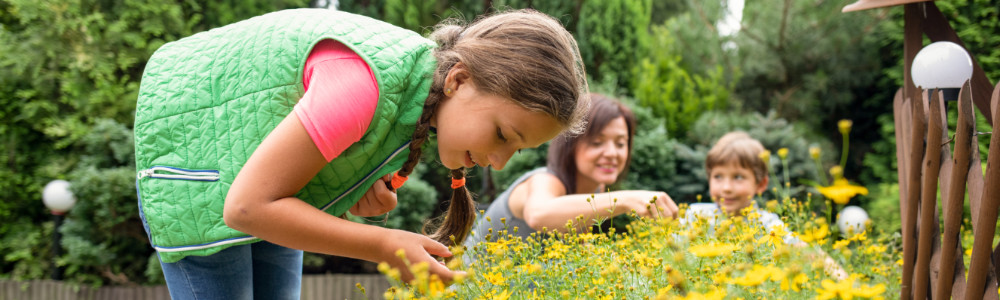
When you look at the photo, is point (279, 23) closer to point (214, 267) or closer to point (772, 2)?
point (214, 267)

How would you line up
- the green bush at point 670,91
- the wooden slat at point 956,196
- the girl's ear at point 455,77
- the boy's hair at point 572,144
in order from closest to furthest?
1. the girl's ear at point 455,77
2. the wooden slat at point 956,196
3. the boy's hair at point 572,144
4. the green bush at point 670,91

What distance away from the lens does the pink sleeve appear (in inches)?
40.3

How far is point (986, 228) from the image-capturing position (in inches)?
49.6

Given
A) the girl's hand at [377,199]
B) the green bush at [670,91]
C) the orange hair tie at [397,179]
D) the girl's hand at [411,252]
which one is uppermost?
the green bush at [670,91]

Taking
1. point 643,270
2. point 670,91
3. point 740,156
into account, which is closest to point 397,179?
point 643,270

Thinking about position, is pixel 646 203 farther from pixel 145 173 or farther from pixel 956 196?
pixel 145 173

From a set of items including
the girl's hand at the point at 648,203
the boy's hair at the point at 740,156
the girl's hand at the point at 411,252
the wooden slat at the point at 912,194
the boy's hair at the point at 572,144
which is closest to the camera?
the girl's hand at the point at 411,252

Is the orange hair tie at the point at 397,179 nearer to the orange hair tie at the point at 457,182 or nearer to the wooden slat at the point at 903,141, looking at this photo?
the orange hair tie at the point at 457,182

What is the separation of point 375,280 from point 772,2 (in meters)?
4.42

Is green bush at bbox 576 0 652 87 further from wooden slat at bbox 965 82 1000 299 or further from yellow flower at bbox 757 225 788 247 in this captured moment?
wooden slat at bbox 965 82 1000 299

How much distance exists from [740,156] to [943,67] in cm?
140

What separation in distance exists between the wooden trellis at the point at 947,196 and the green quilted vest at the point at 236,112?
1080 mm

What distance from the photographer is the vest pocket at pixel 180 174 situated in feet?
3.98

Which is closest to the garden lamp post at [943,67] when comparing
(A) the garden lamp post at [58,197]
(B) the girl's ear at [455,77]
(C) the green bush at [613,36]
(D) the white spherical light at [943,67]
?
(D) the white spherical light at [943,67]
